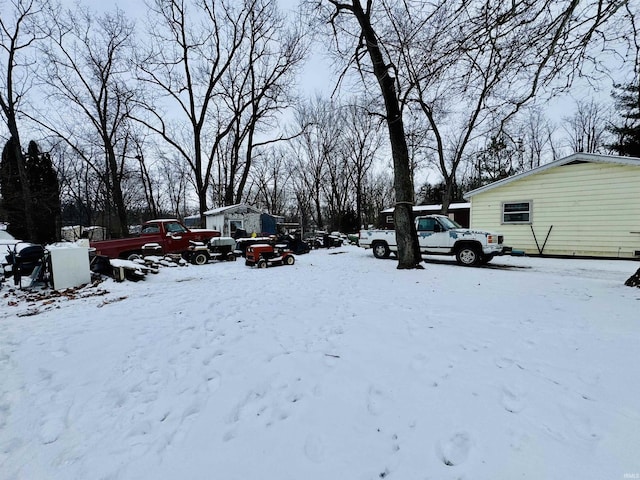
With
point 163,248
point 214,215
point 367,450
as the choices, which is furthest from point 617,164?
point 214,215

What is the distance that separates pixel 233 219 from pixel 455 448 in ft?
63.1

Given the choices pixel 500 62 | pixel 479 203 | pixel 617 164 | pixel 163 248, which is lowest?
pixel 163 248

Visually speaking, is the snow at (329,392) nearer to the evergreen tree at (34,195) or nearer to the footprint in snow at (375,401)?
the footprint in snow at (375,401)

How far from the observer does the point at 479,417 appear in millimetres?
1943

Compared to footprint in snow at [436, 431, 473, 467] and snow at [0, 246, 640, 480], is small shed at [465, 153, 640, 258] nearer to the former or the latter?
snow at [0, 246, 640, 480]

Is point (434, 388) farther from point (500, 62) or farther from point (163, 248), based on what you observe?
point (163, 248)

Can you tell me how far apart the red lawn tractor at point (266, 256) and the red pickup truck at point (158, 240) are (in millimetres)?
3517

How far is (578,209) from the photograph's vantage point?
1135 centimetres

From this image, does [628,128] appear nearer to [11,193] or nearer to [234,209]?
[234,209]

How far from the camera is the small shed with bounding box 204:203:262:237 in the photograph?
19.2 metres

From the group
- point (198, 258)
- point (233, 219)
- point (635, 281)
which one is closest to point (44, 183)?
point (233, 219)

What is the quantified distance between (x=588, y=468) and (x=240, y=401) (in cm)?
220

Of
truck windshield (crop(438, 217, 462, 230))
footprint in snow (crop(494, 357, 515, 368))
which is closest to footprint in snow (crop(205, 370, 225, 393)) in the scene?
footprint in snow (crop(494, 357, 515, 368))

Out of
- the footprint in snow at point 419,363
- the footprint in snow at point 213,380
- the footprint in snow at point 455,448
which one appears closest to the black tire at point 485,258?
the footprint in snow at point 419,363
